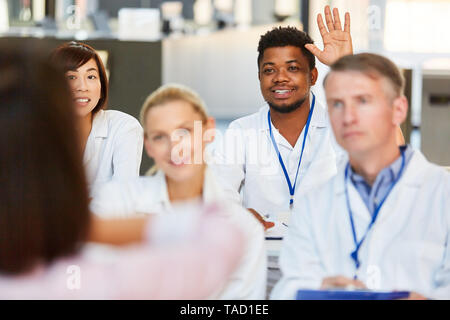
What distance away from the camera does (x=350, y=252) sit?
1.43 metres

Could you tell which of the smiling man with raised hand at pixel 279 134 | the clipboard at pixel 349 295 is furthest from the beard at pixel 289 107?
the clipboard at pixel 349 295

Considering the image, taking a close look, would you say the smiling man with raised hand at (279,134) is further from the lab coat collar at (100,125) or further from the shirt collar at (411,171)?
the shirt collar at (411,171)

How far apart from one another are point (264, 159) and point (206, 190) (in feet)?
3.25

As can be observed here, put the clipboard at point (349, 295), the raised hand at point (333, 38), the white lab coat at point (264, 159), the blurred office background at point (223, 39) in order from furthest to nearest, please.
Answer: the blurred office background at point (223, 39) → the white lab coat at point (264, 159) → the raised hand at point (333, 38) → the clipboard at point (349, 295)

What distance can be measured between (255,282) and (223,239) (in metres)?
0.60

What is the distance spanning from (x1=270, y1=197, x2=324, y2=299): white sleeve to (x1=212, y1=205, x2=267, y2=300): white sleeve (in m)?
0.04

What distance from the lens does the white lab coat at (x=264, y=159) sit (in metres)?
2.33

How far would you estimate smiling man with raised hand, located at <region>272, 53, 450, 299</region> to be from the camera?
4.59ft

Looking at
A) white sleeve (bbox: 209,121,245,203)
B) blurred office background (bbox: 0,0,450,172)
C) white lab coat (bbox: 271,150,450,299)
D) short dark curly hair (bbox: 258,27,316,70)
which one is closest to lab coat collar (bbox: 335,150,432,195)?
white lab coat (bbox: 271,150,450,299)

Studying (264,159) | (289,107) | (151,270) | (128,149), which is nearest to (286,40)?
(289,107)

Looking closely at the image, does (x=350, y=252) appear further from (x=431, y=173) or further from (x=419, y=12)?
(x=419, y=12)

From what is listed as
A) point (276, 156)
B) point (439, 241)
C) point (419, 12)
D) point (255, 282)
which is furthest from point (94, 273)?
point (419, 12)

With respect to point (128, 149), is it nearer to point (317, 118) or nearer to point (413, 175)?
point (317, 118)

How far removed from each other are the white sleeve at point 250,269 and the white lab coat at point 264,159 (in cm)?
79
